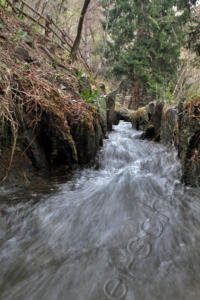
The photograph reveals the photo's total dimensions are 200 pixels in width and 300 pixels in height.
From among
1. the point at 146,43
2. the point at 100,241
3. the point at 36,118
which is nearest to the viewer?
the point at 100,241

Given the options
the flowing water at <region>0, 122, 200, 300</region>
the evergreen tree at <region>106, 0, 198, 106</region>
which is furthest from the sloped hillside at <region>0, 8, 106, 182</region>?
the evergreen tree at <region>106, 0, 198, 106</region>

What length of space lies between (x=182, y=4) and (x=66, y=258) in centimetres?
794

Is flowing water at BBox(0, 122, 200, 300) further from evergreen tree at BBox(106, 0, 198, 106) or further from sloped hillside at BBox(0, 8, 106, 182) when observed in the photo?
evergreen tree at BBox(106, 0, 198, 106)

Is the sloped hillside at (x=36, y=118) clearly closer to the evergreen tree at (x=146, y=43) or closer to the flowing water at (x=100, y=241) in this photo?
the flowing water at (x=100, y=241)

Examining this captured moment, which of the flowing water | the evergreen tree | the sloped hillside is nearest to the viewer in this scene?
the flowing water

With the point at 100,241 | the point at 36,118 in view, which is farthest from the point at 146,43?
the point at 100,241

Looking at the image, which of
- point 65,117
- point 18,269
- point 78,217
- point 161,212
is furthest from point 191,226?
point 65,117

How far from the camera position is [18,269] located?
1.35m

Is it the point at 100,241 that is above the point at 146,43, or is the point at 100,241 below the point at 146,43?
below

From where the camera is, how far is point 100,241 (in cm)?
173

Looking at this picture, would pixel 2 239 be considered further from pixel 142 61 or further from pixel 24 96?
pixel 142 61

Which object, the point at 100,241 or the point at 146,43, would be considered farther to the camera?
the point at 146,43

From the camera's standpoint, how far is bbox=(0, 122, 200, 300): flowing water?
121cm

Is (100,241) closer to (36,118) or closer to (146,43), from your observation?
(36,118)
